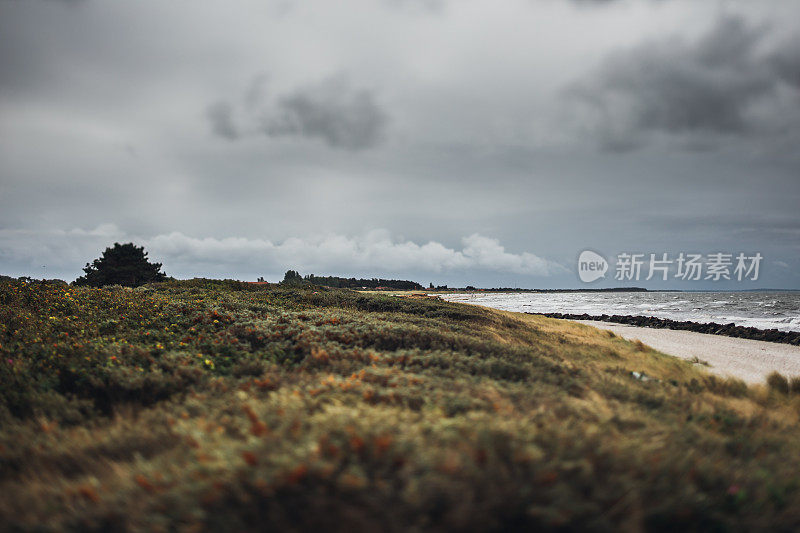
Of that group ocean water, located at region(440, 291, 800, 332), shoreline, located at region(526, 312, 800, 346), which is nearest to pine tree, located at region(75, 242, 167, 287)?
ocean water, located at region(440, 291, 800, 332)

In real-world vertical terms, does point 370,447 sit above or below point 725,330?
above

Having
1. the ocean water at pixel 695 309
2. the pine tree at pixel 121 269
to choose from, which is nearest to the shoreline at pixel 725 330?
the ocean water at pixel 695 309

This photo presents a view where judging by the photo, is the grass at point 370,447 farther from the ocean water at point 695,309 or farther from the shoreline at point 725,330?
the ocean water at point 695,309

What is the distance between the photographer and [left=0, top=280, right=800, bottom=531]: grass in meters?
2.63

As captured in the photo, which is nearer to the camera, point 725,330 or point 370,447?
point 370,447

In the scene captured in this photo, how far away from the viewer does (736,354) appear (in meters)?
18.0

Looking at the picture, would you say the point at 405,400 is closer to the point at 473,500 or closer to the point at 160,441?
the point at 473,500

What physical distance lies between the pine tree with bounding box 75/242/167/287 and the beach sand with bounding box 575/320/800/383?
43372mm

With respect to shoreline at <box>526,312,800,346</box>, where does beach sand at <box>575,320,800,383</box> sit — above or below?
below

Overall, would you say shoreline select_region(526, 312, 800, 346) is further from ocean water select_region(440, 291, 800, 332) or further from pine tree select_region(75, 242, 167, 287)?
pine tree select_region(75, 242, 167, 287)

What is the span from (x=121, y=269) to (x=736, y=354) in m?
48.9

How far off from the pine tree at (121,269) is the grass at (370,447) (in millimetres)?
38219

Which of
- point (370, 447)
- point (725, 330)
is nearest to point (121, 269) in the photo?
point (370, 447)

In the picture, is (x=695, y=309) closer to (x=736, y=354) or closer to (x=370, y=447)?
(x=736, y=354)
